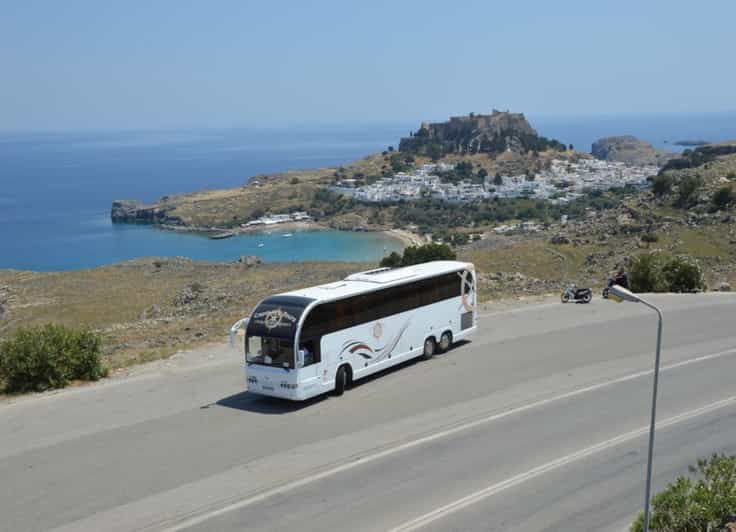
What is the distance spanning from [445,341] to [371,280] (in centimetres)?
395

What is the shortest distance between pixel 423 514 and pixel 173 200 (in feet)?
555

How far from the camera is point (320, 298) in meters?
18.3

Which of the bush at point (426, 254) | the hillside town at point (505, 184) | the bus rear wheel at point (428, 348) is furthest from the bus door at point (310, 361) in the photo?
the hillside town at point (505, 184)

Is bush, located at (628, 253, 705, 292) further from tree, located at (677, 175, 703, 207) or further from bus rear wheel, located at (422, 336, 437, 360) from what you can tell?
tree, located at (677, 175, 703, 207)

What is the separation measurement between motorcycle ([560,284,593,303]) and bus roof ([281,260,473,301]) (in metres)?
8.73

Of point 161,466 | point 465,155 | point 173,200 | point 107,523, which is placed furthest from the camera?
point 465,155

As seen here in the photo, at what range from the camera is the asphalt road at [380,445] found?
12.6 metres

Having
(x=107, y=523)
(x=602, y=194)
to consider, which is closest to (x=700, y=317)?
(x=107, y=523)

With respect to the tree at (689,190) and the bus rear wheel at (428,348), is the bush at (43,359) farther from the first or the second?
the tree at (689,190)

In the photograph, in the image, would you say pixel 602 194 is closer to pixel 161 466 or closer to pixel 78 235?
pixel 78 235

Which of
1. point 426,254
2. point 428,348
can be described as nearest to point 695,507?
point 428,348

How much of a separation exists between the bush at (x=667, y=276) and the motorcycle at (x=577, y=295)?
5901 mm

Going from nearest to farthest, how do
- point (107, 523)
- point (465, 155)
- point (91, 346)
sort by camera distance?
point (107, 523) < point (91, 346) < point (465, 155)

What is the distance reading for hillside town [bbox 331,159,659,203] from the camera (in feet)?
509
